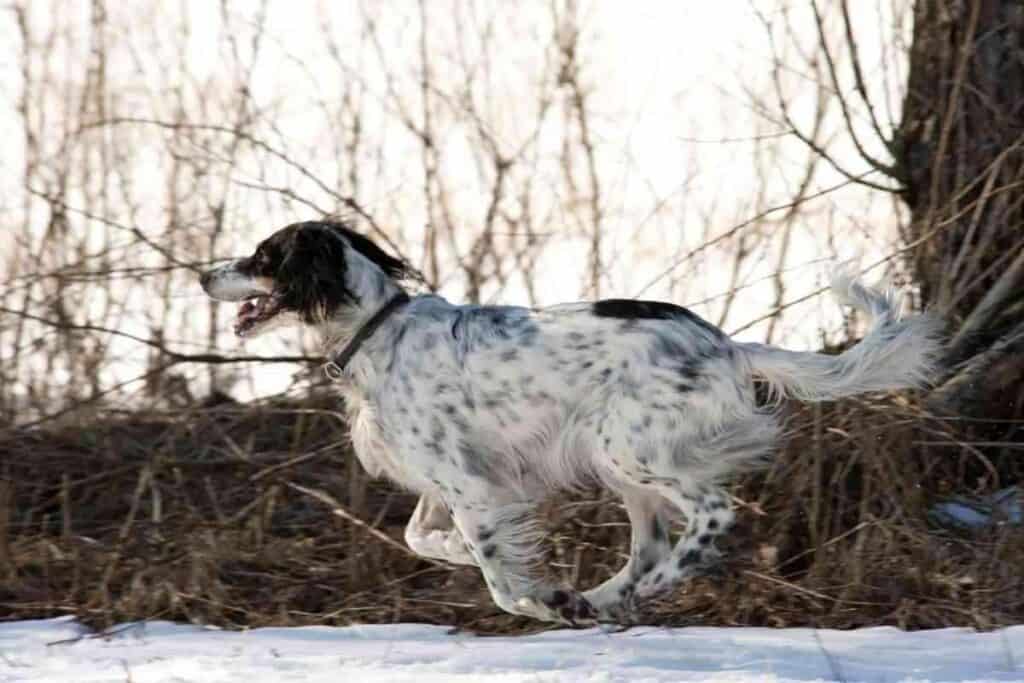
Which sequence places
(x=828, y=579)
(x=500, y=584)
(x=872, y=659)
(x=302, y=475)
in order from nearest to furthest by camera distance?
(x=872, y=659)
(x=500, y=584)
(x=828, y=579)
(x=302, y=475)

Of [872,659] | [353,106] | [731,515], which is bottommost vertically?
[872,659]

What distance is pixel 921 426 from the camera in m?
6.95

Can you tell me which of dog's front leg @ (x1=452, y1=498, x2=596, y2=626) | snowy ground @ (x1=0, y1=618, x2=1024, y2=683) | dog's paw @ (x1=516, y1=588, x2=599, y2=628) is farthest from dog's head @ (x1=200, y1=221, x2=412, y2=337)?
dog's paw @ (x1=516, y1=588, x2=599, y2=628)

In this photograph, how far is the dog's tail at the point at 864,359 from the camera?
5.82 meters

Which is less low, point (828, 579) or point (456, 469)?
point (456, 469)

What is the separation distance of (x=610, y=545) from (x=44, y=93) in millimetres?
4172

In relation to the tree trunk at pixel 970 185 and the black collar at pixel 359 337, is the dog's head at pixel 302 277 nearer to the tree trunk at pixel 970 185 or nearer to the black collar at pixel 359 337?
the black collar at pixel 359 337

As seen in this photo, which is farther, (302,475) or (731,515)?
(302,475)

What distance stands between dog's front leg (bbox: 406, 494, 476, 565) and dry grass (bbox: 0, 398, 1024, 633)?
0.20 meters

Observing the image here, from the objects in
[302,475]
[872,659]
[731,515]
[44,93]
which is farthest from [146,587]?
[44,93]

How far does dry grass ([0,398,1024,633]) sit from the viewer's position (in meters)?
6.06

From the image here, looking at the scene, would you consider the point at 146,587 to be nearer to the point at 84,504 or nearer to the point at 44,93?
the point at 84,504

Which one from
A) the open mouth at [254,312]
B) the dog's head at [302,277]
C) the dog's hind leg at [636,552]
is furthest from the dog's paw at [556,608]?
the open mouth at [254,312]

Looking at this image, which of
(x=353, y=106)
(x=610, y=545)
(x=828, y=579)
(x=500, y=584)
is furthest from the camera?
(x=353, y=106)
